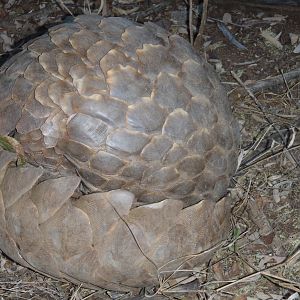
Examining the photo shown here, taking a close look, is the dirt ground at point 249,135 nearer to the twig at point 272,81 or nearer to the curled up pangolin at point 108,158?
the twig at point 272,81

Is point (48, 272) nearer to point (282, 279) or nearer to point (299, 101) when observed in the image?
point (282, 279)

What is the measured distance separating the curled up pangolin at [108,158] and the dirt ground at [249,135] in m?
0.23

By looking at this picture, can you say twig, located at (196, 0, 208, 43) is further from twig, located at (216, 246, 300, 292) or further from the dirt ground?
twig, located at (216, 246, 300, 292)

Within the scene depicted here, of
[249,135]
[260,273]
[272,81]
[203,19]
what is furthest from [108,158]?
[272,81]

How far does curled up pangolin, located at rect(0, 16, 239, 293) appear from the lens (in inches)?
69.1

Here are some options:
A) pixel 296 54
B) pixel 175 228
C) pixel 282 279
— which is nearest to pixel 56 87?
pixel 175 228

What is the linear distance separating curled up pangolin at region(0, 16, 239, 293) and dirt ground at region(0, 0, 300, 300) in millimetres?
226

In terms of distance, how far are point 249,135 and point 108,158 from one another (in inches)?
33.3

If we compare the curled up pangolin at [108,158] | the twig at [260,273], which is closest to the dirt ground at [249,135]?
the twig at [260,273]

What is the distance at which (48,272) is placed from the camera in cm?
186

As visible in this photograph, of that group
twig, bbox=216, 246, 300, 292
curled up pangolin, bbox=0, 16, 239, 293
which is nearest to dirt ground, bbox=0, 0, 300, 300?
twig, bbox=216, 246, 300, 292

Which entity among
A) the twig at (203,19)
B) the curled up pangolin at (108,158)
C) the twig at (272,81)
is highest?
the curled up pangolin at (108,158)

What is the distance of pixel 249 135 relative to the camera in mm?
2469

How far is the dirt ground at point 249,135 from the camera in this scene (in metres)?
2.05
